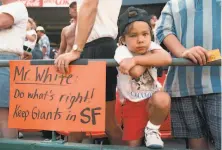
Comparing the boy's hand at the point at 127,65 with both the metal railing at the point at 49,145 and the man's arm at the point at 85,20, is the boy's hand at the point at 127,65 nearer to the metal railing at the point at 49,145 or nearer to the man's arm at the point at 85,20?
the metal railing at the point at 49,145

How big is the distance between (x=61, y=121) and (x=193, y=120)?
870mm

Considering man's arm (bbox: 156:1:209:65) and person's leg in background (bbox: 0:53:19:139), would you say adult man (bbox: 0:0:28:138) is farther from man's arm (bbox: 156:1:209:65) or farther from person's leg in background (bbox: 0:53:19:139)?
man's arm (bbox: 156:1:209:65)

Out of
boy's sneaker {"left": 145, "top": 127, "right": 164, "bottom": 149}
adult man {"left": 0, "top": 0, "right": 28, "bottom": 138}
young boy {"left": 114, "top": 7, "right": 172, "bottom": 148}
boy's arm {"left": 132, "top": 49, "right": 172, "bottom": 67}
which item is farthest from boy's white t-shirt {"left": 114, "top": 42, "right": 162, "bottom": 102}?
adult man {"left": 0, "top": 0, "right": 28, "bottom": 138}

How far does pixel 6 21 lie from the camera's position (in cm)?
304

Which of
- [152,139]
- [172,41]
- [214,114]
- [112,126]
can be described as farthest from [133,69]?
[112,126]

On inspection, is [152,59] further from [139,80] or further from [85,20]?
[85,20]

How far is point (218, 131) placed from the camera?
2.34 meters

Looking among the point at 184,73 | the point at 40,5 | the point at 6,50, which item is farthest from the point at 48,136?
the point at 40,5

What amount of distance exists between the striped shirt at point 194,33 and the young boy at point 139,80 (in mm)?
138

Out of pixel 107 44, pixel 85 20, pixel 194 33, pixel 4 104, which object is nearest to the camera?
pixel 194 33

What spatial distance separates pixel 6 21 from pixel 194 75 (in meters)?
1.56

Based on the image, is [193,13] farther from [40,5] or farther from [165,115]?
[40,5]

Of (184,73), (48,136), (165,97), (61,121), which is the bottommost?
(48,136)

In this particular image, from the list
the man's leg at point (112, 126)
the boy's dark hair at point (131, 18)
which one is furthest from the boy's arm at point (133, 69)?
the man's leg at point (112, 126)
